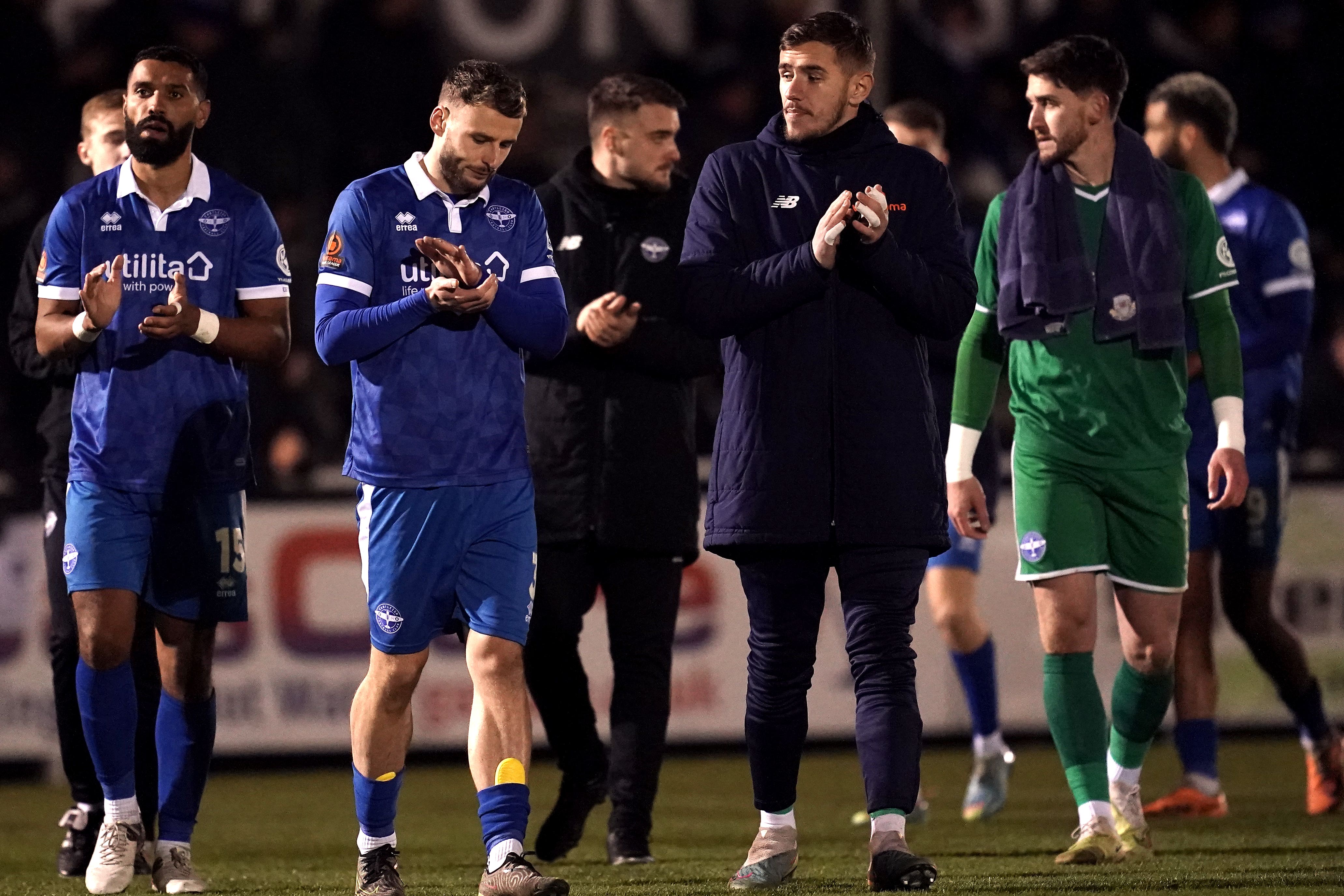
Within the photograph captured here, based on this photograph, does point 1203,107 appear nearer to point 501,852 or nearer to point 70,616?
point 501,852

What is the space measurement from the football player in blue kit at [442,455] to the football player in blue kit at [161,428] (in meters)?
0.75

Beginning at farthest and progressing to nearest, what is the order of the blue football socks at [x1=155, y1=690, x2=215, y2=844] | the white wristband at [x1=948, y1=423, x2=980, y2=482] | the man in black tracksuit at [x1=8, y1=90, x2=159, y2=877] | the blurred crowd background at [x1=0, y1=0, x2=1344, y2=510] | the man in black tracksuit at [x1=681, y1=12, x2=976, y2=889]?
the blurred crowd background at [x1=0, y1=0, x2=1344, y2=510] < the man in black tracksuit at [x1=8, y1=90, x2=159, y2=877] < the white wristband at [x1=948, y1=423, x2=980, y2=482] < the blue football socks at [x1=155, y1=690, x2=215, y2=844] < the man in black tracksuit at [x1=681, y1=12, x2=976, y2=889]

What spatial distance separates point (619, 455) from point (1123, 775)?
1.85m

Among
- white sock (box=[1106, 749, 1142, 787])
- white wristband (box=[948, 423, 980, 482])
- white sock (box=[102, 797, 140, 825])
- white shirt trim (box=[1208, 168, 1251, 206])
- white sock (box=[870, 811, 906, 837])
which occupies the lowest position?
white sock (box=[1106, 749, 1142, 787])

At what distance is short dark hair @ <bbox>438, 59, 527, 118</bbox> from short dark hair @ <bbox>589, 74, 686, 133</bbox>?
1.31m

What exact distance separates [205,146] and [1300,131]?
6734 millimetres

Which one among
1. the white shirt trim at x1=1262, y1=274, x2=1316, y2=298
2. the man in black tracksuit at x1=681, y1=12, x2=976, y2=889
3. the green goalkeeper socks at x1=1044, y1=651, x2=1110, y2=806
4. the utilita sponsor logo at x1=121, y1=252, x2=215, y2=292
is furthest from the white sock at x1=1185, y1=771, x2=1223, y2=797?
the utilita sponsor logo at x1=121, y1=252, x2=215, y2=292

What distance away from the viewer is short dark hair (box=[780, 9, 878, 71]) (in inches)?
200

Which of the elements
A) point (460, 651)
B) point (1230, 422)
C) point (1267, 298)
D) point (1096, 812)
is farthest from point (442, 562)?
point (460, 651)

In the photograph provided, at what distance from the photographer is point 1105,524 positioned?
5.84 meters

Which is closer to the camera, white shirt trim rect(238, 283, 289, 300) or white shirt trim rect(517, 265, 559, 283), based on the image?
white shirt trim rect(517, 265, 559, 283)

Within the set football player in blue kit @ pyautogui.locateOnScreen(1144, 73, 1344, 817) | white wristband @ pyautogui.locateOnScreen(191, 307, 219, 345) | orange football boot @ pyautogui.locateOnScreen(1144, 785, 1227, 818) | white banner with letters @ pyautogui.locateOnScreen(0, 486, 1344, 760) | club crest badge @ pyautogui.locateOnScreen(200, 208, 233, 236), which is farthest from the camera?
white banner with letters @ pyautogui.locateOnScreen(0, 486, 1344, 760)

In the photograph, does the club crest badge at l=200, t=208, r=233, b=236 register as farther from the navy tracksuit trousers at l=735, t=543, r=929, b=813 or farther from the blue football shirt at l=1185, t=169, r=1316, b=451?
the blue football shirt at l=1185, t=169, r=1316, b=451

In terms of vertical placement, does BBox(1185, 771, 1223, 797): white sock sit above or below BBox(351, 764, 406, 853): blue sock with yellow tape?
below
